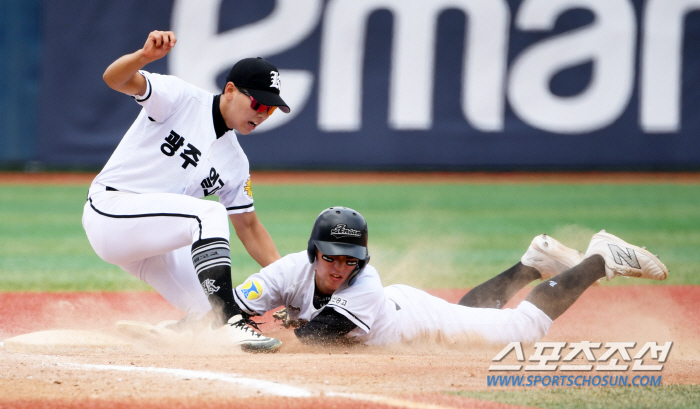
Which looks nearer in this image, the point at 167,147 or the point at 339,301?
the point at 339,301

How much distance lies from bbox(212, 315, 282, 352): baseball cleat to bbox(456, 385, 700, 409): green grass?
1040 millimetres

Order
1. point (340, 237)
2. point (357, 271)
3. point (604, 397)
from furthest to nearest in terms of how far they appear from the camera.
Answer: point (357, 271), point (340, 237), point (604, 397)

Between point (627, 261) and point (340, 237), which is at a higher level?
point (340, 237)

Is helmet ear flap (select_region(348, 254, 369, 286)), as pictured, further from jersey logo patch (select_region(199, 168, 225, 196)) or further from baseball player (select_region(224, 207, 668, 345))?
jersey logo patch (select_region(199, 168, 225, 196))

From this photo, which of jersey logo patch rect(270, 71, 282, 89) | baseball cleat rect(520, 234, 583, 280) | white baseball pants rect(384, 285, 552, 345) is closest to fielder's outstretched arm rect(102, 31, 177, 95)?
jersey logo patch rect(270, 71, 282, 89)

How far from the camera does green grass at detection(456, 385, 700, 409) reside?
3.00 m

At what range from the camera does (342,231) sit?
3.74 meters

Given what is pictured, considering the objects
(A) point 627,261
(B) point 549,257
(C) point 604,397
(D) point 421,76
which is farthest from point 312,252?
(D) point 421,76

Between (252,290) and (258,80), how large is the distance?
103 cm

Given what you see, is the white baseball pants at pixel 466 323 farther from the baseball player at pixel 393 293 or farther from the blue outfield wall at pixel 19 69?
the blue outfield wall at pixel 19 69

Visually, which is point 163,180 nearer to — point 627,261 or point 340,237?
point 340,237

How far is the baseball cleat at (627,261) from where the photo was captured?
4.38m

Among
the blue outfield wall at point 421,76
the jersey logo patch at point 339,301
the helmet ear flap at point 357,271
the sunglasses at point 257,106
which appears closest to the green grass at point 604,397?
the jersey logo patch at point 339,301

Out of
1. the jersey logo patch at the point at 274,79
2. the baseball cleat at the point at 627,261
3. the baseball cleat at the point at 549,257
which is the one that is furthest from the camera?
the baseball cleat at the point at 549,257
